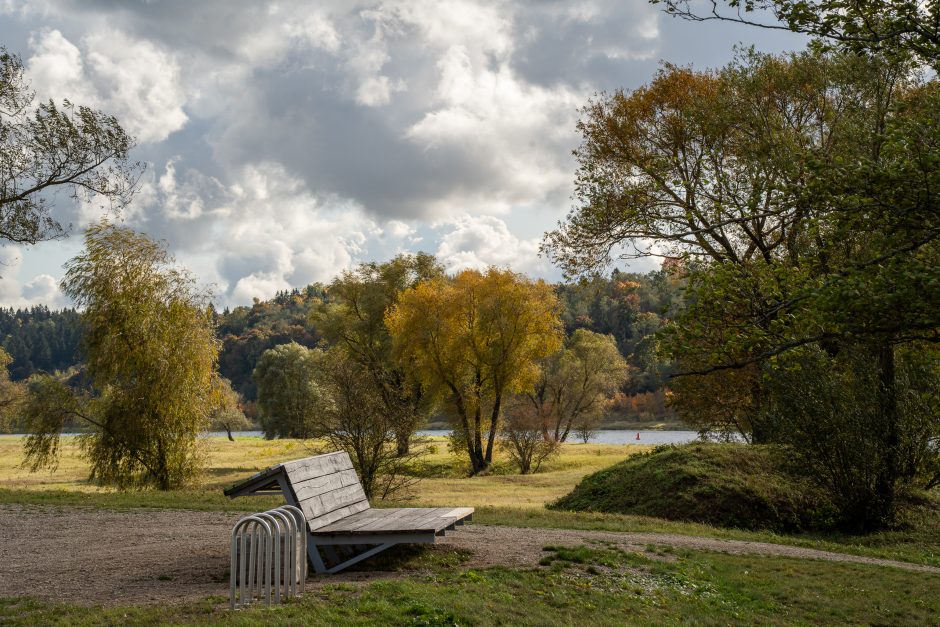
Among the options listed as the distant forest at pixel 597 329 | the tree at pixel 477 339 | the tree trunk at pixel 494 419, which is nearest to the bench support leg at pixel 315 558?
the tree at pixel 477 339

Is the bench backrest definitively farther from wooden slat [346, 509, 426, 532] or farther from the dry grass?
the dry grass

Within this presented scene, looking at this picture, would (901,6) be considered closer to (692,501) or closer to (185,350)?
(692,501)

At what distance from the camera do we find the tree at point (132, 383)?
23.8m

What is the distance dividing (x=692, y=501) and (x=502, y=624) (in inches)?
499

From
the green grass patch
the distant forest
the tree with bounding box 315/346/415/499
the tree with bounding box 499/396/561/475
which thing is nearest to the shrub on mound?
the tree with bounding box 315/346/415/499

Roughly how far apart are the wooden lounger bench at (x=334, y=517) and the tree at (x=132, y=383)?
603 inches

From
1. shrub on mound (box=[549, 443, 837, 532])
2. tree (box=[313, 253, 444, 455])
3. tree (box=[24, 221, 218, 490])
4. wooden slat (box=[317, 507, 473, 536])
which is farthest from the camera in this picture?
tree (box=[313, 253, 444, 455])

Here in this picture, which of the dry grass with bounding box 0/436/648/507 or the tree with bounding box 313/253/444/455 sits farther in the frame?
the tree with bounding box 313/253/444/455

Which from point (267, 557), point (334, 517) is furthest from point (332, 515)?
point (267, 557)

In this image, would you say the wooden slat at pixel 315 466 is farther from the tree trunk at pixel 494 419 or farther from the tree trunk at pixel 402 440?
the tree trunk at pixel 494 419

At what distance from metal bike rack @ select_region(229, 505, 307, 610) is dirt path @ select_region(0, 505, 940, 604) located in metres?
0.86

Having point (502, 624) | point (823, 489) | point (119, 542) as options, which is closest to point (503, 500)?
point (823, 489)

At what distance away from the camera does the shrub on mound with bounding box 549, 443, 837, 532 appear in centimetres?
1750

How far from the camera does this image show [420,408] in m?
41.2
